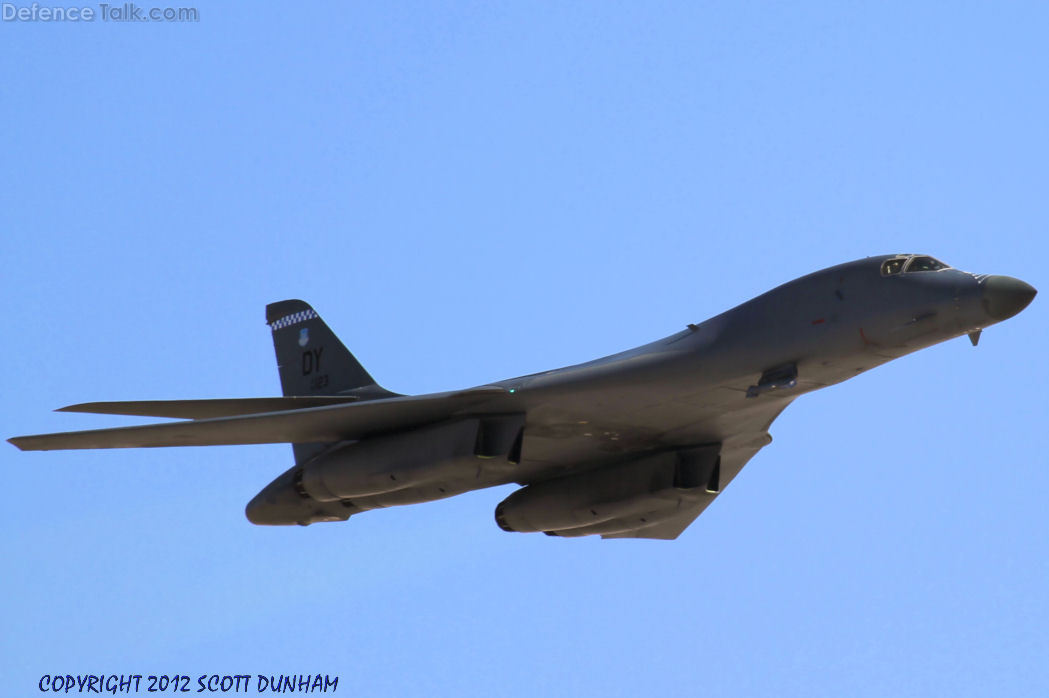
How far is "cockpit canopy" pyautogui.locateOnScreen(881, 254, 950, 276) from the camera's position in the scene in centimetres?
1845

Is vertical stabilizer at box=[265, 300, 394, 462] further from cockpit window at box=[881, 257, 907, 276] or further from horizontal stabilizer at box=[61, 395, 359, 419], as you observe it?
cockpit window at box=[881, 257, 907, 276]

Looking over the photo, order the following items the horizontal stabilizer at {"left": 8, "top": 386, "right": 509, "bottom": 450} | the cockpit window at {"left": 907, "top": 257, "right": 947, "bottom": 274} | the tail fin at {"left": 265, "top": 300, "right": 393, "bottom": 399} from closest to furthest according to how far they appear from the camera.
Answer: the cockpit window at {"left": 907, "top": 257, "right": 947, "bottom": 274} → the horizontal stabilizer at {"left": 8, "top": 386, "right": 509, "bottom": 450} → the tail fin at {"left": 265, "top": 300, "right": 393, "bottom": 399}

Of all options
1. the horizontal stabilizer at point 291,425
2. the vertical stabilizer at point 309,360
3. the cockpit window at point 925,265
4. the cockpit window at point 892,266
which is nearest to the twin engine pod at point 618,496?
the horizontal stabilizer at point 291,425

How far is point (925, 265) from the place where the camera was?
18.5 meters

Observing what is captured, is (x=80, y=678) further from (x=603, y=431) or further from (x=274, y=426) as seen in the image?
(x=603, y=431)

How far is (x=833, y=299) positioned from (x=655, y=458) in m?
4.69

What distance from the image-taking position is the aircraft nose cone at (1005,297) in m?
17.8

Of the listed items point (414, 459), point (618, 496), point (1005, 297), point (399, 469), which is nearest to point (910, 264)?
point (1005, 297)

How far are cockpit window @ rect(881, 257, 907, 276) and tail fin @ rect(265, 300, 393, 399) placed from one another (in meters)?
9.28

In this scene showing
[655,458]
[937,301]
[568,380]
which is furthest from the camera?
[655,458]

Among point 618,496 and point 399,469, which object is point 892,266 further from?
point 399,469

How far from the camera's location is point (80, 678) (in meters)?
21.2

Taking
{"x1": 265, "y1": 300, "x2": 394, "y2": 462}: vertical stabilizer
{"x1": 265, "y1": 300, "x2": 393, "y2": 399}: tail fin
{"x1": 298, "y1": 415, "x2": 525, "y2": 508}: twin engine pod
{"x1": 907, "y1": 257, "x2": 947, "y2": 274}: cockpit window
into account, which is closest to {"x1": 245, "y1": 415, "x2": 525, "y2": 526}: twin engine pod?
{"x1": 298, "y1": 415, "x2": 525, "y2": 508}: twin engine pod

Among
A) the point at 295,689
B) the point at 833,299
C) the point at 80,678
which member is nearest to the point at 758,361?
the point at 833,299
